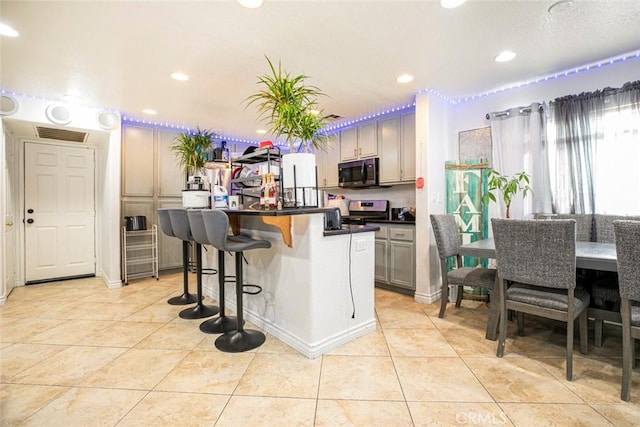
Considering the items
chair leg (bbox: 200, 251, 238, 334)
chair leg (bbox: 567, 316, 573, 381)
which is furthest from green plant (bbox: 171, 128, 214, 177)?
chair leg (bbox: 567, 316, 573, 381)

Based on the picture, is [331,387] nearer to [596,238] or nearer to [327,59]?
[327,59]

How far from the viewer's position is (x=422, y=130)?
3449 mm

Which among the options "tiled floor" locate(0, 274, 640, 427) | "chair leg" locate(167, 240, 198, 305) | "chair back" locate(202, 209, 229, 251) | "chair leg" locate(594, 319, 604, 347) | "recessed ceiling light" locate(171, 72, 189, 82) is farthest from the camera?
"chair leg" locate(167, 240, 198, 305)

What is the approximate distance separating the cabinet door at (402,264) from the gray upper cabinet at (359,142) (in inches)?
55.3

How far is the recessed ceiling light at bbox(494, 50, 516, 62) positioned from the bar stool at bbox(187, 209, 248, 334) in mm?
2757

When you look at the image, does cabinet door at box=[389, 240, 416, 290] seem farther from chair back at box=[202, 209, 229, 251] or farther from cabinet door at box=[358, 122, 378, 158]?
chair back at box=[202, 209, 229, 251]

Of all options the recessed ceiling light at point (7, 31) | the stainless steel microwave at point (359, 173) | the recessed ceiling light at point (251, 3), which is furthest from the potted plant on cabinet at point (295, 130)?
the stainless steel microwave at point (359, 173)

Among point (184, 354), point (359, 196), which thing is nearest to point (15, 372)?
point (184, 354)

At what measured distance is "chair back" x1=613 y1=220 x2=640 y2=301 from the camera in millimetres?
1602

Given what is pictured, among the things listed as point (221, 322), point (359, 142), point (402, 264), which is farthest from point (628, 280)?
point (359, 142)

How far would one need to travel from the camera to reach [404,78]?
3055 mm

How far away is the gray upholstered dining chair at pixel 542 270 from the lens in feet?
6.15

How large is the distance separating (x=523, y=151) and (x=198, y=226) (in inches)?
136

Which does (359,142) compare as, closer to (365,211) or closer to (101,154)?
(365,211)
